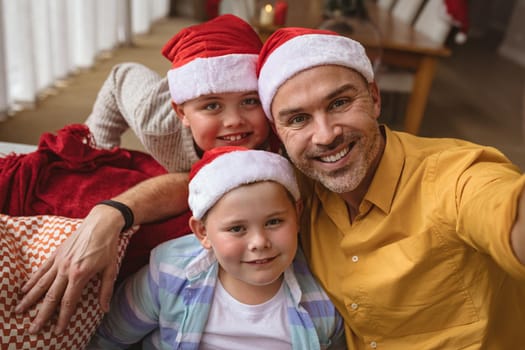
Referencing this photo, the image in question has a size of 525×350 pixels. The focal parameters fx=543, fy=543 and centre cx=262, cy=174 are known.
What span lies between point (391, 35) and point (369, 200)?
9.87 feet

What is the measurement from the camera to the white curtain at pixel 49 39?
137 inches

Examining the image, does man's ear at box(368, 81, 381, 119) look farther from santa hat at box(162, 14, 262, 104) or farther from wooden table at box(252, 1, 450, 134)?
wooden table at box(252, 1, 450, 134)

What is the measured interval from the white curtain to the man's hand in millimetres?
2462

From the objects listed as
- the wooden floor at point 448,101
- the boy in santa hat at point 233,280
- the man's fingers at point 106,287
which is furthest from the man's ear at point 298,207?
the wooden floor at point 448,101

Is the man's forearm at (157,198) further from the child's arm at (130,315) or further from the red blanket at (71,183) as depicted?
the child's arm at (130,315)

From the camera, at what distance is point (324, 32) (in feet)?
4.19

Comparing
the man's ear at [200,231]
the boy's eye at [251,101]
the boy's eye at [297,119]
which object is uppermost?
the boy's eye at [297,119]

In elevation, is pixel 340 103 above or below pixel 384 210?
above

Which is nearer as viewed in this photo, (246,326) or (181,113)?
(246,326)

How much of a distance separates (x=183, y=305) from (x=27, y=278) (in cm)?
35

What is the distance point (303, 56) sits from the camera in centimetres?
121

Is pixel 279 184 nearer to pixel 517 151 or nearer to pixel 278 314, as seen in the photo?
pixel 278 314

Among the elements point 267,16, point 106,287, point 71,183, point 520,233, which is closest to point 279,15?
point 267,16

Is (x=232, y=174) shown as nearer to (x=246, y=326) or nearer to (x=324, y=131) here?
(x=324, y=131)
